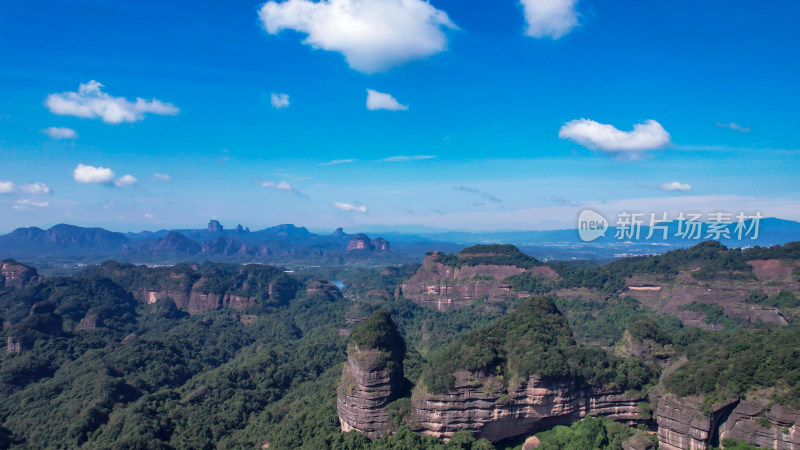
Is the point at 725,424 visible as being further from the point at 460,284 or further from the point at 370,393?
the point at 460,284

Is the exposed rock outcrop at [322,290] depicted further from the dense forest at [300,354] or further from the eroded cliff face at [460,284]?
the eroded cliff face at [460,284]

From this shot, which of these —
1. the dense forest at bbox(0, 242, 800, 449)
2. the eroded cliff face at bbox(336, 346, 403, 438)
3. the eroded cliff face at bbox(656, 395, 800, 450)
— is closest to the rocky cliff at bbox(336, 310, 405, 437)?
the eroded cliff face at bbox(336, 346, 403, 438)

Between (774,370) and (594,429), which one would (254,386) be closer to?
(594,429)

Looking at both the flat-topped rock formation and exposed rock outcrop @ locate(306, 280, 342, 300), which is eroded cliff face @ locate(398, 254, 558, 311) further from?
exposed rock outcrop @ locate(306, 280, 342, 300)

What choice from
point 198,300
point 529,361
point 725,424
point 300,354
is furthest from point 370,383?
point 198,300

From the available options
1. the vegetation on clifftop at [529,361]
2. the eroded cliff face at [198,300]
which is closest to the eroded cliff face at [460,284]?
the eroded cliff face at [198,300]
